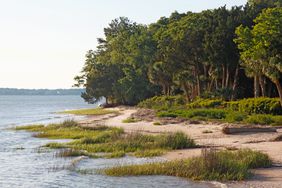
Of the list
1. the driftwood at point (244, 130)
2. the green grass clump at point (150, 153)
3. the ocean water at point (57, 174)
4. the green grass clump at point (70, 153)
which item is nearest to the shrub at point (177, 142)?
the green grass clump at point (150, 153)

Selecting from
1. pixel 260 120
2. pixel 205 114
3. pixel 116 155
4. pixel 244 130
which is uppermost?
pixel 205 114

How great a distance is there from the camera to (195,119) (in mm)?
45344

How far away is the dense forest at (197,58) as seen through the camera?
4828cm

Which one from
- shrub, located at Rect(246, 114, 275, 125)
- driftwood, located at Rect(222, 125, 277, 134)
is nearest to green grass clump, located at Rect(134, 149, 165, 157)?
driftwood, located at Rect(222, 125, 277, 134)

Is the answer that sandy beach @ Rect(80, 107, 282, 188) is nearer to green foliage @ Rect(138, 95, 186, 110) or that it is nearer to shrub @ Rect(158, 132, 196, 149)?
shrub @ Rect(158, 132, 196, 149)

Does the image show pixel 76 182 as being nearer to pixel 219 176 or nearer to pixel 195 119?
pixel 219 176

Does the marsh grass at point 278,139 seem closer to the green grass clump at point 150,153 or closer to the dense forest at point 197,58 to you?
the green grass clump at point 150,153

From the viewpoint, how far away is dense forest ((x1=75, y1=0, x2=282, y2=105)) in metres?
48.3

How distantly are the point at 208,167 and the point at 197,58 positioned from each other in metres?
51.0

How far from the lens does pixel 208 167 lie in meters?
19.8

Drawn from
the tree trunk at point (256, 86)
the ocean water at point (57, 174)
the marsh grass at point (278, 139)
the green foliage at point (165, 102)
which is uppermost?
the tree trunk at point (256, 86)

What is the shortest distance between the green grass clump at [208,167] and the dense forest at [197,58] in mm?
24924

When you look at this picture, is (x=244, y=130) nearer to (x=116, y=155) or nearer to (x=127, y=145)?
(x=127, y=145)

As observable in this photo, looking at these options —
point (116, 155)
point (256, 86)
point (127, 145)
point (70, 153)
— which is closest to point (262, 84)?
point (256, 86)
